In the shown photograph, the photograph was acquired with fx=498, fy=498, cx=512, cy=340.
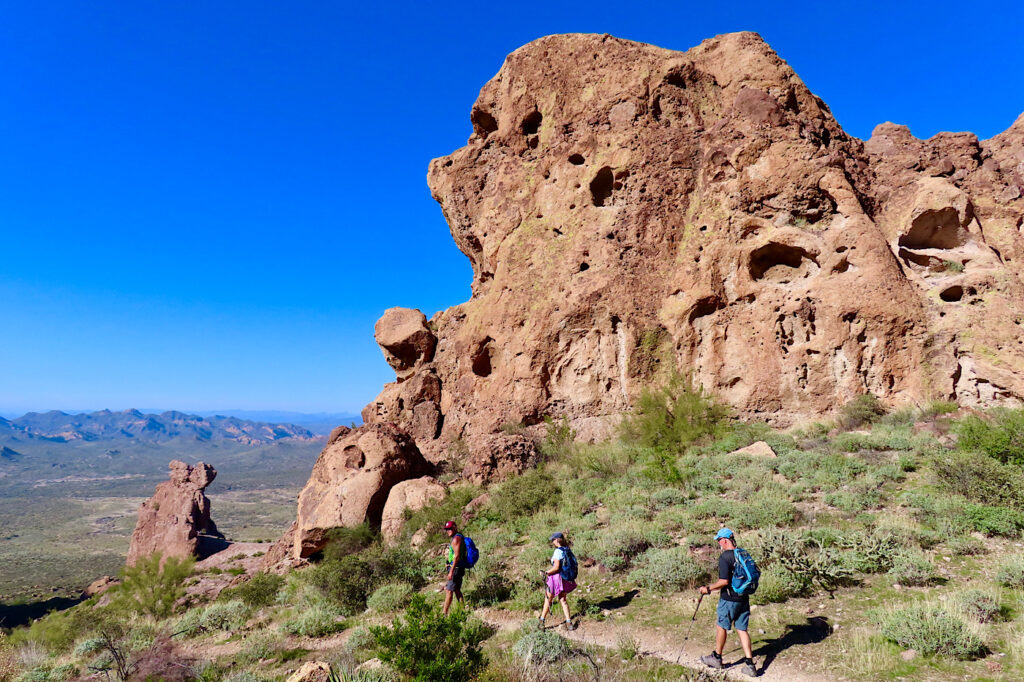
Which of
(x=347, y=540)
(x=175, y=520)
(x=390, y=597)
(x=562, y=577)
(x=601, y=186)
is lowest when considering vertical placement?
(x=175, y=520)

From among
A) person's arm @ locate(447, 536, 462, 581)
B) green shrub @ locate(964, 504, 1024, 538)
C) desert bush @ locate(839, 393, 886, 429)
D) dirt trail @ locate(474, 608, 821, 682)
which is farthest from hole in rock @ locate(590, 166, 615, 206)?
dirt trail @ locate(474, 608, 821, 682)

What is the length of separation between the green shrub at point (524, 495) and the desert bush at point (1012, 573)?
7983mm

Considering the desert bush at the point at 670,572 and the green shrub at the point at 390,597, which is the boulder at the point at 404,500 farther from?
the desert bush at the point at 670,572

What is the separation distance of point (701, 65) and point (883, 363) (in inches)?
500

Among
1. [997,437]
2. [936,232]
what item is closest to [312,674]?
[997,437]

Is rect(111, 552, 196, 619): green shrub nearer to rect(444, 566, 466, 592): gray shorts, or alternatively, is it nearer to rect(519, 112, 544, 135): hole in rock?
rect(444, 566, 466, 592): gray shorts

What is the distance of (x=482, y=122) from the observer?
2209cm

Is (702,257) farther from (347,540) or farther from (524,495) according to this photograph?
(347,540)

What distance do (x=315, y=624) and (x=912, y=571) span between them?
9123 mm

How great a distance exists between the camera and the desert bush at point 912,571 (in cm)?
645

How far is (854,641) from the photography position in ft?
17.4

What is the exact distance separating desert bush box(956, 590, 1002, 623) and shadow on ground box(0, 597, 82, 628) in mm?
31177

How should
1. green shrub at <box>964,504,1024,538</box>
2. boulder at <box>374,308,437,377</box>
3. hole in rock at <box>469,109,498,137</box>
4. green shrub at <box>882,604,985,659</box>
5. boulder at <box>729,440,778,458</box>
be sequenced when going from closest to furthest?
green shrub at <box>882,604,985,659</box>
green shrub at <box>964,504,1024,538</box>
boulder at <box>729,440,778,458</box>
boulder at <box>374,308,437,377</box>
hole in rock at <box>469,109,498,137</box>

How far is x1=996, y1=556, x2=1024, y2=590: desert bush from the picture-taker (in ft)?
19.7
